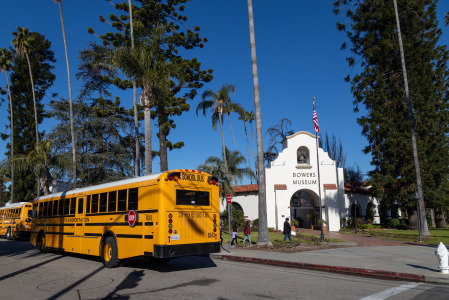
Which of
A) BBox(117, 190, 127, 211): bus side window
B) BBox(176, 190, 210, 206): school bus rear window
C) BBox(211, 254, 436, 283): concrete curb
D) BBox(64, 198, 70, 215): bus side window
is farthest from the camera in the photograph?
BBox(64, 198, 70, 215): bus side window

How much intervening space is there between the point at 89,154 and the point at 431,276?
104ft

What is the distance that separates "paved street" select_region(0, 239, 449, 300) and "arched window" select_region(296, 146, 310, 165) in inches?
894

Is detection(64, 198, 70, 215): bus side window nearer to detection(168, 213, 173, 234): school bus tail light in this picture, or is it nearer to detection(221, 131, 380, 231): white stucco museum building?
detection(168, 213, 173, 234): school bus tail light

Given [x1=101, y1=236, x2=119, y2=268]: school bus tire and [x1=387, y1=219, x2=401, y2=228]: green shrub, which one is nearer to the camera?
[x1=101, y1=236, x2=119, y2=268]: school bus tire

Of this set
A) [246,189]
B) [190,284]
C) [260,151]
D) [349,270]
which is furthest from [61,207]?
[246,189]

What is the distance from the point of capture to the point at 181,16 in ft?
99.9

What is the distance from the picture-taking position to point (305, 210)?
1474 inches

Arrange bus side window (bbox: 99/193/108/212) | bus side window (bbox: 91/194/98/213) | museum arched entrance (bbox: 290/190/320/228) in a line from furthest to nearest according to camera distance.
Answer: museum arched entrance (bbox: 290/190/320/228), bus side window (bbox: 91/194/98/213), bus side window (bbox: 99/193/108/212)

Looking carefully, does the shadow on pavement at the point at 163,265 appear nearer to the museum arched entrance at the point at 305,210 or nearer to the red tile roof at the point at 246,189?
the museum arched entrance at the point at 305,210

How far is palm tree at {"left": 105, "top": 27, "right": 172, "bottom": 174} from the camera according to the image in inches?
751

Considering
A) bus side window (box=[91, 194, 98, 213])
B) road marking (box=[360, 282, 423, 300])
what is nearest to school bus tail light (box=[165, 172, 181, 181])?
Result: bus side window (box=[91, 194, 98, 213])

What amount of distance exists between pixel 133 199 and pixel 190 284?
3383 mm

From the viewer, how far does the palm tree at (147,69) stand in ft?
62.6

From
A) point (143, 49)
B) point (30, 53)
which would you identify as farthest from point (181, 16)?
point (30, 53)
